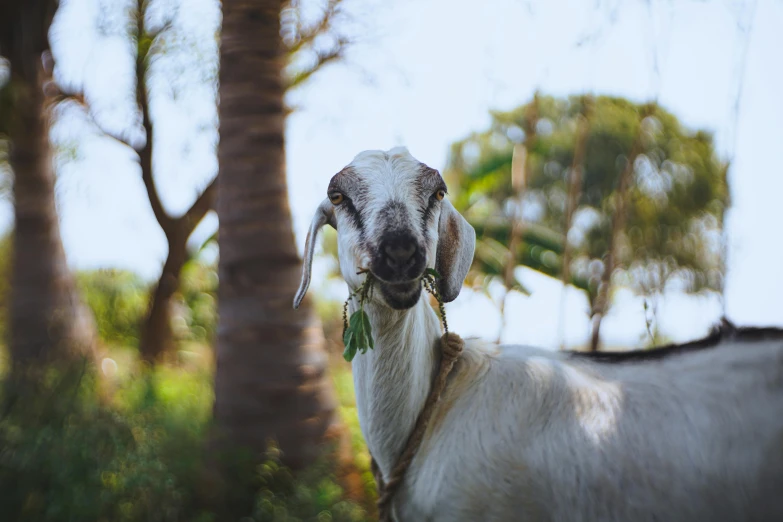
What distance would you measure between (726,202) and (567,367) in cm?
437

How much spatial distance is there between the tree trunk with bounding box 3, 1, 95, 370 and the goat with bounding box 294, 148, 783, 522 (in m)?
7.05

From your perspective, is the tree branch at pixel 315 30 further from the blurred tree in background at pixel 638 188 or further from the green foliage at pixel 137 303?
the blurred tree in background at pixel 638 188

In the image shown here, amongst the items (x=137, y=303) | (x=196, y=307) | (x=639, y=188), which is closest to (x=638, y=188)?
(x=639, y=188)

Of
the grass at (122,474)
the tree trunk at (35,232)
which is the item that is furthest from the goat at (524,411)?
the tree trunk at (35,232)

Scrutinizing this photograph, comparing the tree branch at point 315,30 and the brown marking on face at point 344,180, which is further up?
the tree branch at point 315,30

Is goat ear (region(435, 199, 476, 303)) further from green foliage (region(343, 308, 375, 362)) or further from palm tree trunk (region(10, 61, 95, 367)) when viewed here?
palm tree trunk (region(10, 61, 95, 367))

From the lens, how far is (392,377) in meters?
2.82

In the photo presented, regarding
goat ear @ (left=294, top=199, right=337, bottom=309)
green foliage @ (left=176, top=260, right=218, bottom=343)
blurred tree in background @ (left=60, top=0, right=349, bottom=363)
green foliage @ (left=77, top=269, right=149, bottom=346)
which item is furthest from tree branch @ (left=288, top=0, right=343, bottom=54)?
goat ear @ (left=294, top=199, right=337, bottom=309)

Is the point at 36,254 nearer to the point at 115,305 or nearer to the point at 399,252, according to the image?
the point at 115,305

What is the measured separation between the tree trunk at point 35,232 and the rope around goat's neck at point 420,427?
689 centimetres

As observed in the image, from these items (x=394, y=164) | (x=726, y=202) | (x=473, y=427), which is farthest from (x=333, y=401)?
(x=726, y=202)

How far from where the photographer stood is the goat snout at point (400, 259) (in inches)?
93.3

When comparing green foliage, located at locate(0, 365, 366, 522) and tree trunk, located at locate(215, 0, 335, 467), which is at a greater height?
tree trunk, located at locate(215, 0, 335, 467)

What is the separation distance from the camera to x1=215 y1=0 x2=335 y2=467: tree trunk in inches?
191
